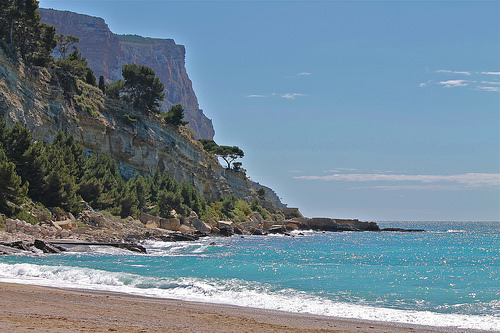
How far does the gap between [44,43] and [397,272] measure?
47060 mm

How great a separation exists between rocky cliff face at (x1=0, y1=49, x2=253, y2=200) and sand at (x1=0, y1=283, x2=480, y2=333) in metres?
33.7

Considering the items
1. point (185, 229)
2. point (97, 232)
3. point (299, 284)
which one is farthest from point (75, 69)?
point (299, 284)

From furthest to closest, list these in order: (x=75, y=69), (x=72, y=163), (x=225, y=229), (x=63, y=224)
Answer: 1. (x=75, y=69)
2. (x=225, y=229)
3. (x=72, y=163)
4. (x=63, y=224)

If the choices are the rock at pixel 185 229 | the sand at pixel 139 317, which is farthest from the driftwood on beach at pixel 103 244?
the rock at pixel 185 229

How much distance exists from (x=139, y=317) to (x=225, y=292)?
641cm

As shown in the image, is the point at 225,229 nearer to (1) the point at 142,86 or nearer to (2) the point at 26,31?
(1) the point at 142,86

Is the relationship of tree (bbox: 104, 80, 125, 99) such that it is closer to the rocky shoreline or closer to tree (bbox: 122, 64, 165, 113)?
tree (bbox: 122, 64, 165, 113)

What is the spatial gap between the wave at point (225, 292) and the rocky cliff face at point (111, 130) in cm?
2745

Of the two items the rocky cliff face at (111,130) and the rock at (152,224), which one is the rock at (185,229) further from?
the rocky cliff face at (111,130)

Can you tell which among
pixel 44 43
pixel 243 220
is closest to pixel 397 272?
pixel 44 43

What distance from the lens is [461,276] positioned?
81.7ft

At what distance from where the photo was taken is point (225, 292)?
1762 cm

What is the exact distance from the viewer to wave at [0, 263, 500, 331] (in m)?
13.8

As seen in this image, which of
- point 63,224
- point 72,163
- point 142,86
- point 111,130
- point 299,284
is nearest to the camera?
point 299,284
